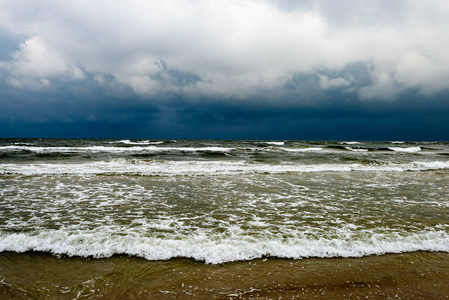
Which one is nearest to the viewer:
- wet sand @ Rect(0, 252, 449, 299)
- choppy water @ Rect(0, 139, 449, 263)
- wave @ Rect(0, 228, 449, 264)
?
wet sand @ Rect(0, 252, 449, 299)

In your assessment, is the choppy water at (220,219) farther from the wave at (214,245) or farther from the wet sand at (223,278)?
the wet sand at (223,278)

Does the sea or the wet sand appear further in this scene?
the sea

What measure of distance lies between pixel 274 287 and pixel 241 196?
517 centimetres

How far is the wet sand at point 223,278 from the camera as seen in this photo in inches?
128

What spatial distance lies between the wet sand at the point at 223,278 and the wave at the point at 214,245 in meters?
0.17

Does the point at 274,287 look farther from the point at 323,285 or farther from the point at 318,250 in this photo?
the point at 318,250

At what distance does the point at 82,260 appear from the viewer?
4082 mm

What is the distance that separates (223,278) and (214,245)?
37.2 inches

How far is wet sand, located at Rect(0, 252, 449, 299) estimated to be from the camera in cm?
326

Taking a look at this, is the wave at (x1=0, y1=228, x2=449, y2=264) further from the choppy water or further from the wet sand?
the wet sand

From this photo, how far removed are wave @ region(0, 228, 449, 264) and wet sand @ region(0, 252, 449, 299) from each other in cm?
17

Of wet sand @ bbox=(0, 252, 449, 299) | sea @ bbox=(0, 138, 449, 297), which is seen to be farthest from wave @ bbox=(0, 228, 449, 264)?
wet sand @ bbox=(0, 252, 449, 299)

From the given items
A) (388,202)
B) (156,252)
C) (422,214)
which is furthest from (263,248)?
(388,202)

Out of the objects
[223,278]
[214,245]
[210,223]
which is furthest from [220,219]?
[223,278]
